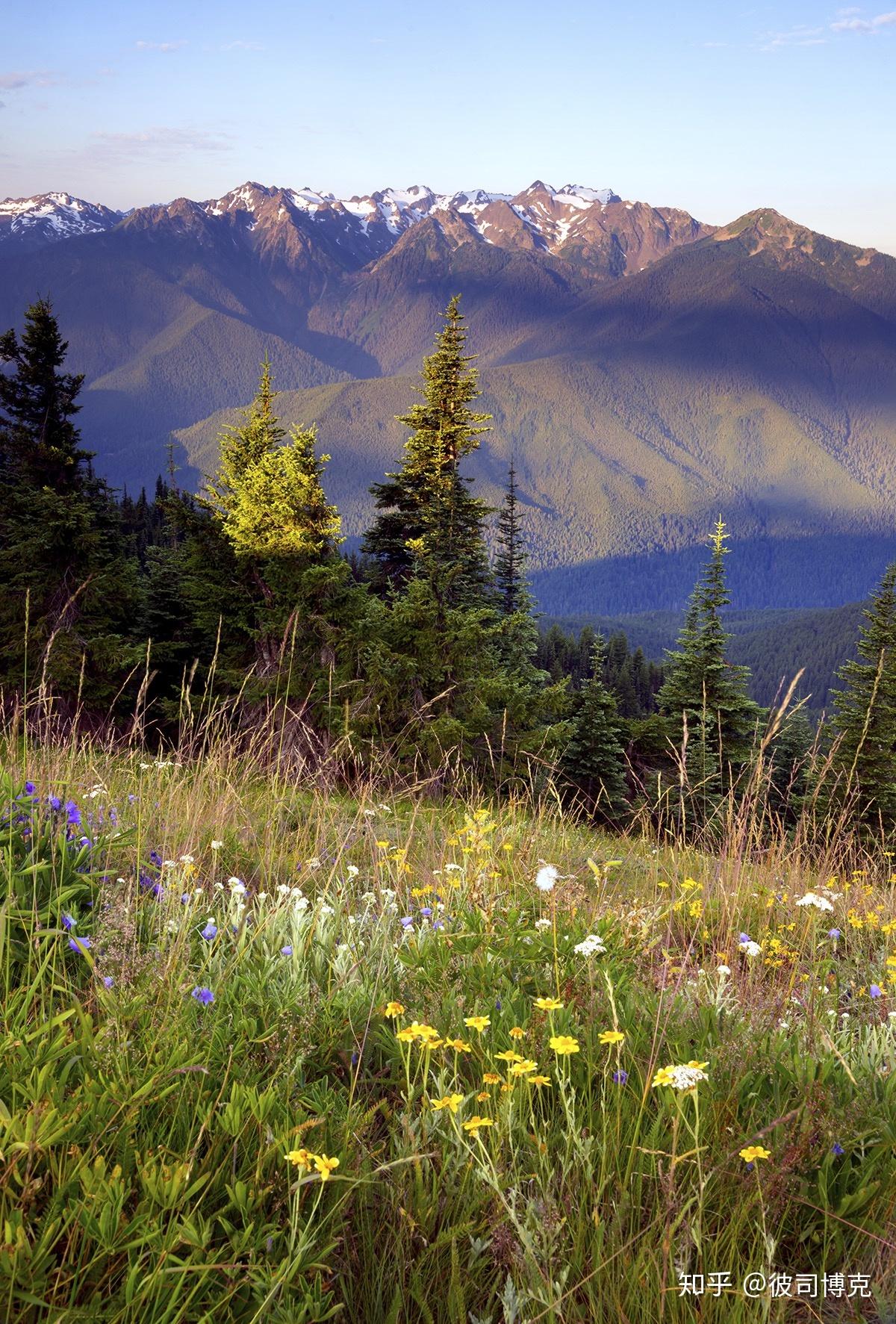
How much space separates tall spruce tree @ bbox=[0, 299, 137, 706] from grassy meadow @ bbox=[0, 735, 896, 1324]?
56.0 ft

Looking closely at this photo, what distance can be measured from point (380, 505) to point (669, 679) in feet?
41.8

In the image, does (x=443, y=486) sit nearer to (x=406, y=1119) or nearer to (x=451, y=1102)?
(x=406, y=1119)

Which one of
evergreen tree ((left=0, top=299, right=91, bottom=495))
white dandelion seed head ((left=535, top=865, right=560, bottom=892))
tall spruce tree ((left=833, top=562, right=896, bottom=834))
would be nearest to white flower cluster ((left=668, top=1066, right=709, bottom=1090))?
white dandelion seed head ((left=535, top=865, right=560, bottom=892))

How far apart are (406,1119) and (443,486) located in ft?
81.0

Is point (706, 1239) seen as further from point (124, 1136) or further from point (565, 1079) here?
point (124, 1136)

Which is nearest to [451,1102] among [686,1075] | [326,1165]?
[326,1165]

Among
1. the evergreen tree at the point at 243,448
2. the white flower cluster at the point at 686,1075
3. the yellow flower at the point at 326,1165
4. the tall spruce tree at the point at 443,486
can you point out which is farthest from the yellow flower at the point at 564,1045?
the tall spruce tree at the point at 443,486

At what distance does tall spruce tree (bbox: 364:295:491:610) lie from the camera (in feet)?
81.8

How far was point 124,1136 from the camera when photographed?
1633 mm

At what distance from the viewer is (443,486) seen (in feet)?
84.1

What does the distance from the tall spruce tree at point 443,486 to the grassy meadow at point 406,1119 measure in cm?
2179

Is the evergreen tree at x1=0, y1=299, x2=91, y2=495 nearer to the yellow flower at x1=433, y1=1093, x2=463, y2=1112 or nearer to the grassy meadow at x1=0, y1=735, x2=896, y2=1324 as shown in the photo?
the grassy meadow at x1=0, y1=735, x2=896, y2=1324

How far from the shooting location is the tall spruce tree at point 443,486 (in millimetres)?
24938

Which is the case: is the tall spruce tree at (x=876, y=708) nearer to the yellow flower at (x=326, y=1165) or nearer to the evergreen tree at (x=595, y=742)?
the evergreen tree at (x=595, y=742)
